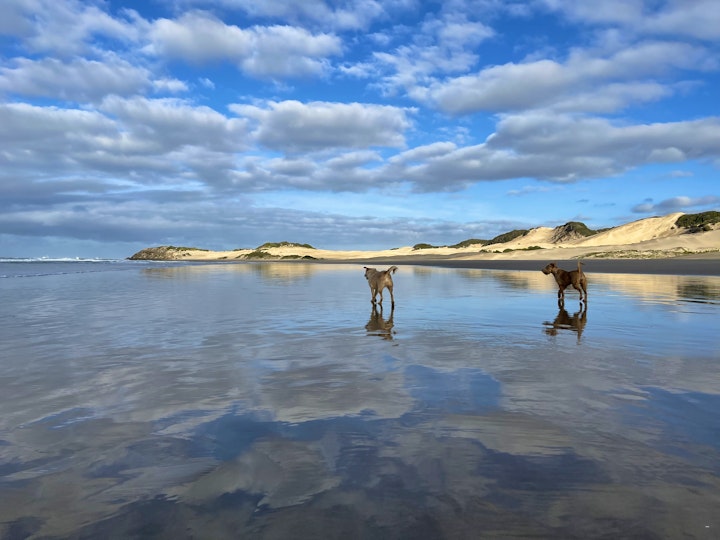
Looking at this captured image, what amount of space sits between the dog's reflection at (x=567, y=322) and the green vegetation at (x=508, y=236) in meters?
102

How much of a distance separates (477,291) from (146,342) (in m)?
15.0

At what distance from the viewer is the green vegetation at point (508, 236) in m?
113

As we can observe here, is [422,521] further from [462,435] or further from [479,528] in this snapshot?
[462,435]

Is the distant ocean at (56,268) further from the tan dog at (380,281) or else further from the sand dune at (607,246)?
the sand dune at (607,246)

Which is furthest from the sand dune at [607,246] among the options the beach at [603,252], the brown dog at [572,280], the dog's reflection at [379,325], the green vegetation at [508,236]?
the dog's reflection at [379,325]

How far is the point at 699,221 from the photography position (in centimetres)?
6938

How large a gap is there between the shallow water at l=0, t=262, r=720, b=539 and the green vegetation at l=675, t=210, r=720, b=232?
69.2 meters

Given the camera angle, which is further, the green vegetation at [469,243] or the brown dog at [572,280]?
the green vegetation at [469,243]

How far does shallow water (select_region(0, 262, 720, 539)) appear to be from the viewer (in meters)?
3.19

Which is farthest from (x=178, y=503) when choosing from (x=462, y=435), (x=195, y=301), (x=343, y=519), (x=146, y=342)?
(x=195, y=301)

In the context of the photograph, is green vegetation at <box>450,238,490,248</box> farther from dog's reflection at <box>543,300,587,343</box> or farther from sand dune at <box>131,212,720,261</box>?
dog's reflection at <box>543,300,587,343</box>

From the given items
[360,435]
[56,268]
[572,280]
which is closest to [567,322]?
[572,280]

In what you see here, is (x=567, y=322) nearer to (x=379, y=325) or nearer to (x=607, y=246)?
(x=379, y=325)

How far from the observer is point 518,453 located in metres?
4.16
